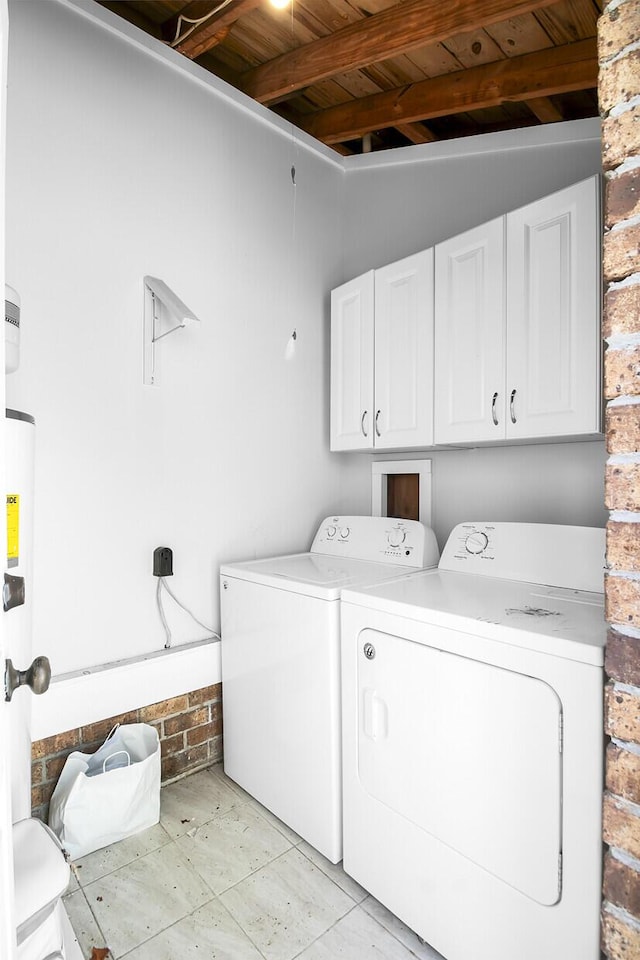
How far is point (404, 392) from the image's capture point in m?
2.16

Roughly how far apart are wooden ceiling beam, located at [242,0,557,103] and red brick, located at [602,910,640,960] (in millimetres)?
2492

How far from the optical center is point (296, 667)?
5.84ft

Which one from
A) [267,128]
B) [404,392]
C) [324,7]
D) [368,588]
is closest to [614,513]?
[368,588]

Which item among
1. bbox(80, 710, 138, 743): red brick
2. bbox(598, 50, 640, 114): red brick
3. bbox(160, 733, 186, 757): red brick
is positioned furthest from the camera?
bbox(160, 733, 186, 757): red brick

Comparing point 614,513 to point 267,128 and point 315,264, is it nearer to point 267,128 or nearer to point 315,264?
point 315,264

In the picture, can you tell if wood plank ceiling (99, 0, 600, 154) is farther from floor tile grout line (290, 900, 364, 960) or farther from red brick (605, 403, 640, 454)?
floor tile grout line (290, 900, 364, 960)

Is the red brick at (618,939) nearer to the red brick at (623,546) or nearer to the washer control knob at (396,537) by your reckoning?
the red brick at (623,546)

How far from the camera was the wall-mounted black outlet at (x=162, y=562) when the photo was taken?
6.79 ft

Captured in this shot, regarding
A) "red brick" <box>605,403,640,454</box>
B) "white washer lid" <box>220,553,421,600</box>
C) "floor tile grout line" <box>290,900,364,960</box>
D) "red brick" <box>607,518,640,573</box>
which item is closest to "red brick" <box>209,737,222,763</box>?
"white washer lid" <box>220,553,421,600</box>

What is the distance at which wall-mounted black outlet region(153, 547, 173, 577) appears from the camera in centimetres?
207

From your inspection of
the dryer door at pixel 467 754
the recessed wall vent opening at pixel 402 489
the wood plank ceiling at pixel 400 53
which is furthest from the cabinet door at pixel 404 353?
the dryer door at pixel 467 754

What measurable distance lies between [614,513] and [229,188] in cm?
211

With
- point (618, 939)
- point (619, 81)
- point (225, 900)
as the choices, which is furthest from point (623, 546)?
point (225, 900)

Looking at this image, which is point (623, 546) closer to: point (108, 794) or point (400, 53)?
point (108, 794)
